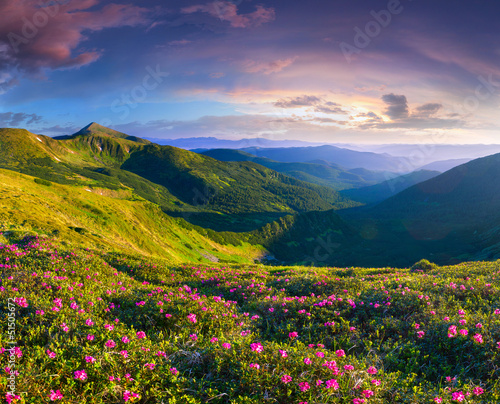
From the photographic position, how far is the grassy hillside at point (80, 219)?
29.2 metres

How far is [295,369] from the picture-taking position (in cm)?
563

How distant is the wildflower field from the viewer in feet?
16.8

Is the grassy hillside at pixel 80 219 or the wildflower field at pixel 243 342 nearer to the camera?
the wildflower field at pixel 243 342

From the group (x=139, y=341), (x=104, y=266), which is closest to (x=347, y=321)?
(x=139, y=341)

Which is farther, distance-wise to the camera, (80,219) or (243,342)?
(80,219)

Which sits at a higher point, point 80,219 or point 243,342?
point 243,342

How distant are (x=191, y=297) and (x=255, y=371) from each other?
5.41 m

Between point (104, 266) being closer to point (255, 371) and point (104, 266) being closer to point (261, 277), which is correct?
point (261, 277)

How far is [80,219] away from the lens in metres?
48.5

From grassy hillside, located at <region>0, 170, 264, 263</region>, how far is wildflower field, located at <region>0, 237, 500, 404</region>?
14.9m

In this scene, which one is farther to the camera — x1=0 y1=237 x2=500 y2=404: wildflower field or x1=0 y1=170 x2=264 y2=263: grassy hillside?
x1=0 y1=170 x2=264 y2=263: grassy hillside

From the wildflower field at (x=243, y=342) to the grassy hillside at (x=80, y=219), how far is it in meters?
14.9

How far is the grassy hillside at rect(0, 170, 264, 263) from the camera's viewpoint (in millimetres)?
29186

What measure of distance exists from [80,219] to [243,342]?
53.5 meters
